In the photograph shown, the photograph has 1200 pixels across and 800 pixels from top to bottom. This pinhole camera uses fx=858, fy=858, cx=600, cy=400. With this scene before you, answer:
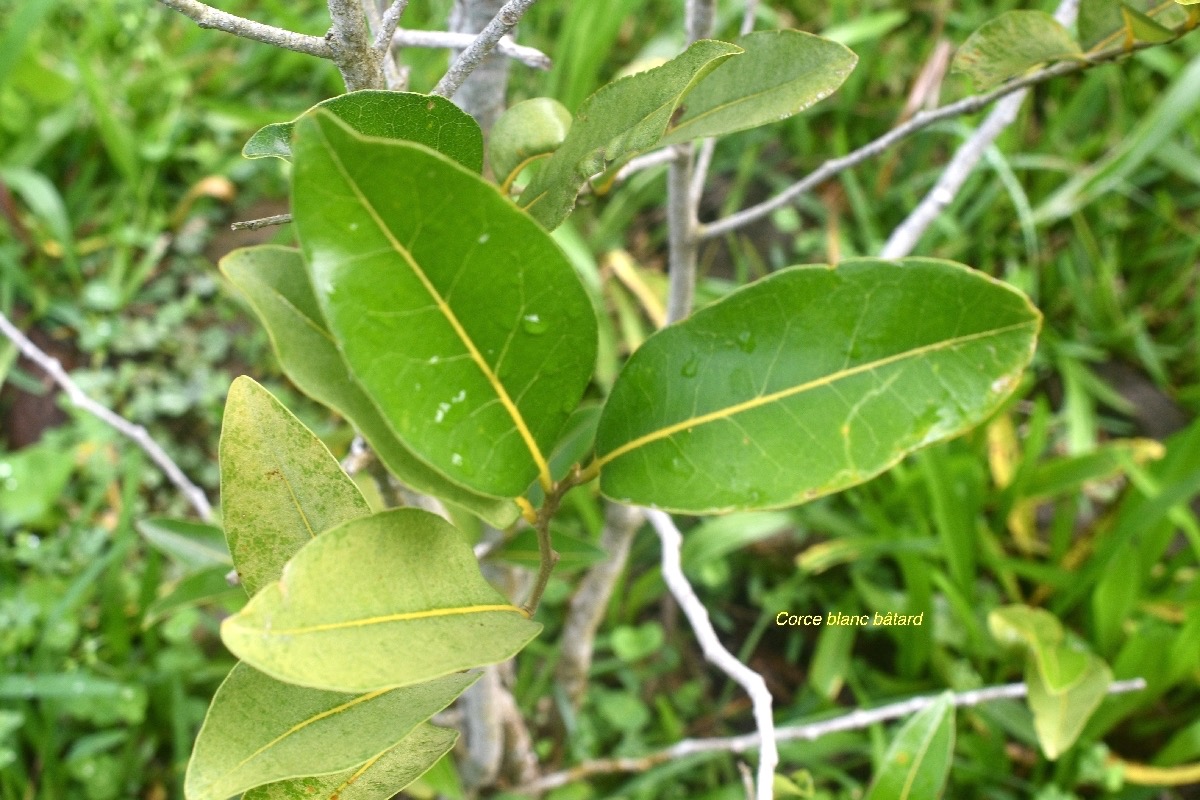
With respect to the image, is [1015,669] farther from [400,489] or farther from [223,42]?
[223,42]

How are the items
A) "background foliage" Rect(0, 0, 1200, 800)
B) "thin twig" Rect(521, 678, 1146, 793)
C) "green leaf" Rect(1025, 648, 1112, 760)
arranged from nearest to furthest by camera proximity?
"thin twig" Rect(521, 678, 1146, 793) → "green leaf" Rect(1025, 648, 1112, 760) → "background foliage" Rect(0, 0, 1200, 800)

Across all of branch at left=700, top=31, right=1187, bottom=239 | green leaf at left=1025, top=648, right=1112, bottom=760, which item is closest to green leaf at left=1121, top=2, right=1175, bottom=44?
branch at left=700, top=31, right=1187, bottom=239

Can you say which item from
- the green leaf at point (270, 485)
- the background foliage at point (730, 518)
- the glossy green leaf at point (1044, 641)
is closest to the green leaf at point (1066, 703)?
the glossy green leaf at point (1044, 641)

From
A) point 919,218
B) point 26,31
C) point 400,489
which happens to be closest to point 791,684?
point 919,218

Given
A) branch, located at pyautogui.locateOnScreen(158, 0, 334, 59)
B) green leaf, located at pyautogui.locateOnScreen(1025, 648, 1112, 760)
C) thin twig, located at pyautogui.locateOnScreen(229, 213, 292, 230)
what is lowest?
green leaf, located at pyautogui.locateOnScreen(1025, 648, 1112, 760)

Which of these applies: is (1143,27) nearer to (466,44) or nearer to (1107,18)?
(1107,18)

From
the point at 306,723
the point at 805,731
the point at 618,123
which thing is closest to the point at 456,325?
the point at 618,123

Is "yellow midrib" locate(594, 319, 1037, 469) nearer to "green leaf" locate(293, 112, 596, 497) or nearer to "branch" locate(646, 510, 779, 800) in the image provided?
"green leaf" locate(293, 112, 596, 497)
